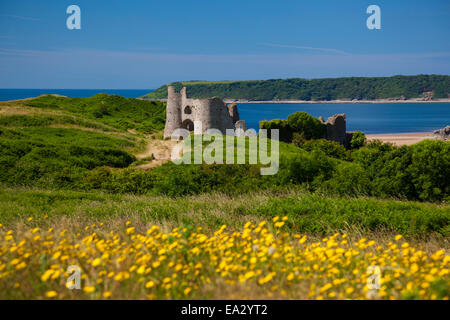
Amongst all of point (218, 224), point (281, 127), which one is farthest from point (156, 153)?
point (218, 224)

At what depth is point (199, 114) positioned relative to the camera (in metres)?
43.0

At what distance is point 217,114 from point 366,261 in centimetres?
3813

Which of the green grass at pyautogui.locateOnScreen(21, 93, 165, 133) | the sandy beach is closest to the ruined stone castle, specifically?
the green grass at pyautogui.locateOnScreen(21, 93, 165, 133)

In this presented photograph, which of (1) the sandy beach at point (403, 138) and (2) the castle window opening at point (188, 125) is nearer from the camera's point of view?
(2) the castle window opening at point (188, 125)

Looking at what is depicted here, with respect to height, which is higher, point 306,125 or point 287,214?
point 306,125

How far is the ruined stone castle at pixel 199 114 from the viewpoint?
42406 millimetres

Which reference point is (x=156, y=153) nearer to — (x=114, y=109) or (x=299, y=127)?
(x=299, y=127)

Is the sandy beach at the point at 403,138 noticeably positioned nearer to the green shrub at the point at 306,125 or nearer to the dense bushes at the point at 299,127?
the green shrub at the point at 306,125

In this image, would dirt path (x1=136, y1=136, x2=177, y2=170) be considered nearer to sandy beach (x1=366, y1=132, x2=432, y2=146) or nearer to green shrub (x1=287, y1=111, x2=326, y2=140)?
green shrub (x1=287, y1=111, x2=326, y2=140)

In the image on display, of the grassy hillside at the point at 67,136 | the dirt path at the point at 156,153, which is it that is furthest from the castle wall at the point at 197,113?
the grassy hillside at the point at 67,136

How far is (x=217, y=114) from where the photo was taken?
42.6 m
